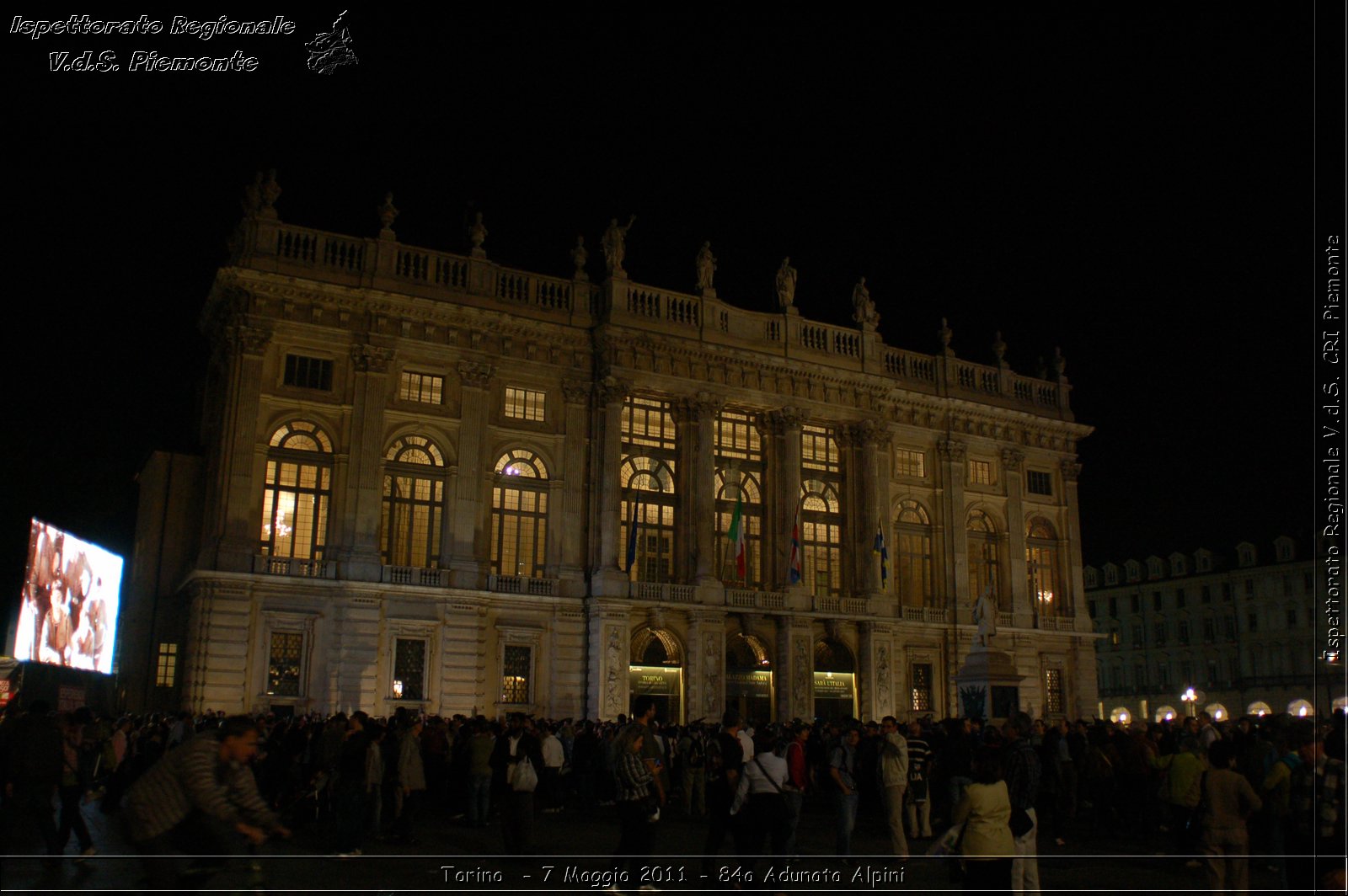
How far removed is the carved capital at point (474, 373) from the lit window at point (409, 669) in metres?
8.01

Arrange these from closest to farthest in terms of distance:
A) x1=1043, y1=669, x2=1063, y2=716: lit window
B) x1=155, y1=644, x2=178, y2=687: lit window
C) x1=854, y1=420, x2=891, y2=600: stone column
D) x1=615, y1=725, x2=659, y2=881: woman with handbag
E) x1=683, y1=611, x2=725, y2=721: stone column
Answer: x1=615, y1=725, x2=659, y2=881: woman with handbag < x1=155, y1=644, x2=178, y2=687: lit window < x1=683, y1=611, x2=725, y2=721: stone column < x1=854, y1=420, x2=891, y2=600: stone column < x1=1043, y1=669, x2=1063, y2=716: lit window

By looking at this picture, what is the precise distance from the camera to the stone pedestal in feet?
88.3

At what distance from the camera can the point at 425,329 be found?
112 feet

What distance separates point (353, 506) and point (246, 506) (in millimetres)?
2892

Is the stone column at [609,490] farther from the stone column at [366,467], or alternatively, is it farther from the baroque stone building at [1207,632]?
the baroque stone building at [1207,632]

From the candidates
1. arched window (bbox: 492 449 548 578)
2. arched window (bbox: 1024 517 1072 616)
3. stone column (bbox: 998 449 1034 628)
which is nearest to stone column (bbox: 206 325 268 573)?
arched window (bbox: 492 449 548 578)

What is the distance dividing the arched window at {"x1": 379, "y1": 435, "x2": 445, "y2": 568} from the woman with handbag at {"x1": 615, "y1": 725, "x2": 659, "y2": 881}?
22.9 metres

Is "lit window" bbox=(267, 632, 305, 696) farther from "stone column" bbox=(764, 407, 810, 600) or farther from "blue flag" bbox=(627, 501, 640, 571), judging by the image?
"stone column" bbox=(764, 407, 810, 600)

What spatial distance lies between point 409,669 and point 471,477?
5.97 metres

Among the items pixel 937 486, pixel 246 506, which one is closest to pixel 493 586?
pixel 246 506

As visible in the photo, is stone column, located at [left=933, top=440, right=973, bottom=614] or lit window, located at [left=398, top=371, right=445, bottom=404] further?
stone column, located at [left=933, top=440, right=973, bottom=614]

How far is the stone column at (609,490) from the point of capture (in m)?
34.5

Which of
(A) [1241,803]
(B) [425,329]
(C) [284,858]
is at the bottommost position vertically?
(C) [284,858]

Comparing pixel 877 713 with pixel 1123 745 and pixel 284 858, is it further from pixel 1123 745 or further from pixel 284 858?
pixel 284 858
